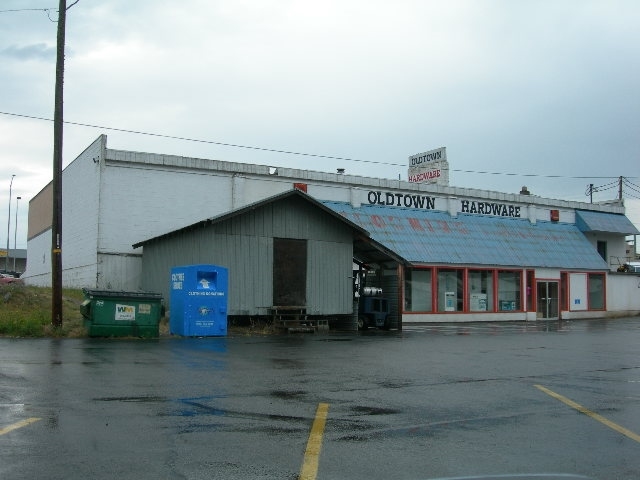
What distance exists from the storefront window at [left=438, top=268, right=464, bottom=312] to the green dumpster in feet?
65.2

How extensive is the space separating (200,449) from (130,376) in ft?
15.8

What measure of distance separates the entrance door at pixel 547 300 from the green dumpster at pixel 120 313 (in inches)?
1065

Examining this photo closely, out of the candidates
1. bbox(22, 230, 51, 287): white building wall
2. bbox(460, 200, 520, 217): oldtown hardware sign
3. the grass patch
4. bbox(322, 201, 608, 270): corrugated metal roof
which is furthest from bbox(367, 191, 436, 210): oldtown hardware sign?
bbox(22, 230, 51, 287): white building wall

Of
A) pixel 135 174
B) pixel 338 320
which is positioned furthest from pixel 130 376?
pixel 135 174

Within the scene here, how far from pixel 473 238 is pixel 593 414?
2914 cm

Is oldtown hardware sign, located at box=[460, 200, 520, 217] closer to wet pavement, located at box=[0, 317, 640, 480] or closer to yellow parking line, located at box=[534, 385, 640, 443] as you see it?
wet pavement, located at box=[0, 317, 640, 480]

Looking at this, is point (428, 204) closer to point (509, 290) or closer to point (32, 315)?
point (509, 290)

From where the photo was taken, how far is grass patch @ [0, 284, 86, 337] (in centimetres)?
1792

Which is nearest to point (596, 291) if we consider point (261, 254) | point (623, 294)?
point (623, 294)

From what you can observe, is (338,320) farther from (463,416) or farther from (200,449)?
(200,449)

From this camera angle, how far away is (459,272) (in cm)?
3584

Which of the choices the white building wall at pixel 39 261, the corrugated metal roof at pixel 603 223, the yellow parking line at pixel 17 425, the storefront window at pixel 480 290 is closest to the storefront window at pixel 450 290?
the storefront window at pixel 480 290

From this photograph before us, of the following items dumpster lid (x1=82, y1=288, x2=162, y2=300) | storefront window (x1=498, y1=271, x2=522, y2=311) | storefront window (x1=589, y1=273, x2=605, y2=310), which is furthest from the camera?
storefront window (x1=589, y1=273, x2=605, y2=310)

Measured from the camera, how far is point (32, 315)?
1966 cm
